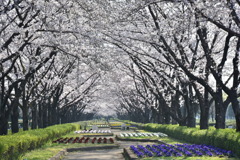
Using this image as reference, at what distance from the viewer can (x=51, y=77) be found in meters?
30.9

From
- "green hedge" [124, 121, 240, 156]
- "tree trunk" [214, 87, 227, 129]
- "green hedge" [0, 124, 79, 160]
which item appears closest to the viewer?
"green hedge" [0, 124, 79, 160]

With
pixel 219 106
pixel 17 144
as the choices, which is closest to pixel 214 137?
pixel 219 106

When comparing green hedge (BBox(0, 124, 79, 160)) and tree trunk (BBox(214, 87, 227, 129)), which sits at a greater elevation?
tree trunk (BBox(214, 87, 227, 129))

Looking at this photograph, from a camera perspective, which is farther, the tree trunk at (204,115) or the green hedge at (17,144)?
the tree trunk at (204,115)

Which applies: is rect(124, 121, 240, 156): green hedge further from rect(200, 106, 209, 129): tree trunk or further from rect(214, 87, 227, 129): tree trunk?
rect(200, 106, 209, 129): tree trunk

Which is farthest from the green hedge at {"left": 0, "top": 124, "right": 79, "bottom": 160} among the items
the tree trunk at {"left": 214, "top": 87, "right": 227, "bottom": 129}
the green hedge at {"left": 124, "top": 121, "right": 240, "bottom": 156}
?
the tree trunk at {"left": 214, "top": 87, "right": 227, "bottom": 129}

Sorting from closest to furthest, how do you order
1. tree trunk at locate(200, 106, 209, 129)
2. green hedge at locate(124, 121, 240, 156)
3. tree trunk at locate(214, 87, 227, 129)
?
green hedge at locate(124, 121, 240, 156) → tree trunk at locate(214, 87, 227, 129) → tree trunk at locate(200, 106, 209, 129)

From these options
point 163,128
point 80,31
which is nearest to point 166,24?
point 80,31

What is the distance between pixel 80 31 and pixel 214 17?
5.22 m

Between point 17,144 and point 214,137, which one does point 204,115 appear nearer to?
point 214,137

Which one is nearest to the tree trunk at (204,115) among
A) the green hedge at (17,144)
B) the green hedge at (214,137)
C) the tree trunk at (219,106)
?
the green hedge at (214,137)

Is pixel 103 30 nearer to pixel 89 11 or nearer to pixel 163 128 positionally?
pixel 89 11

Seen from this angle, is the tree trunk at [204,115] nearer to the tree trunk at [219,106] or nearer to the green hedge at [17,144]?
the tree trunk at [219,106]

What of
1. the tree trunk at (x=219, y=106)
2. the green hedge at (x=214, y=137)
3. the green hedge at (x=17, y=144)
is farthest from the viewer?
the tree trunk at (x=219, y=106)
